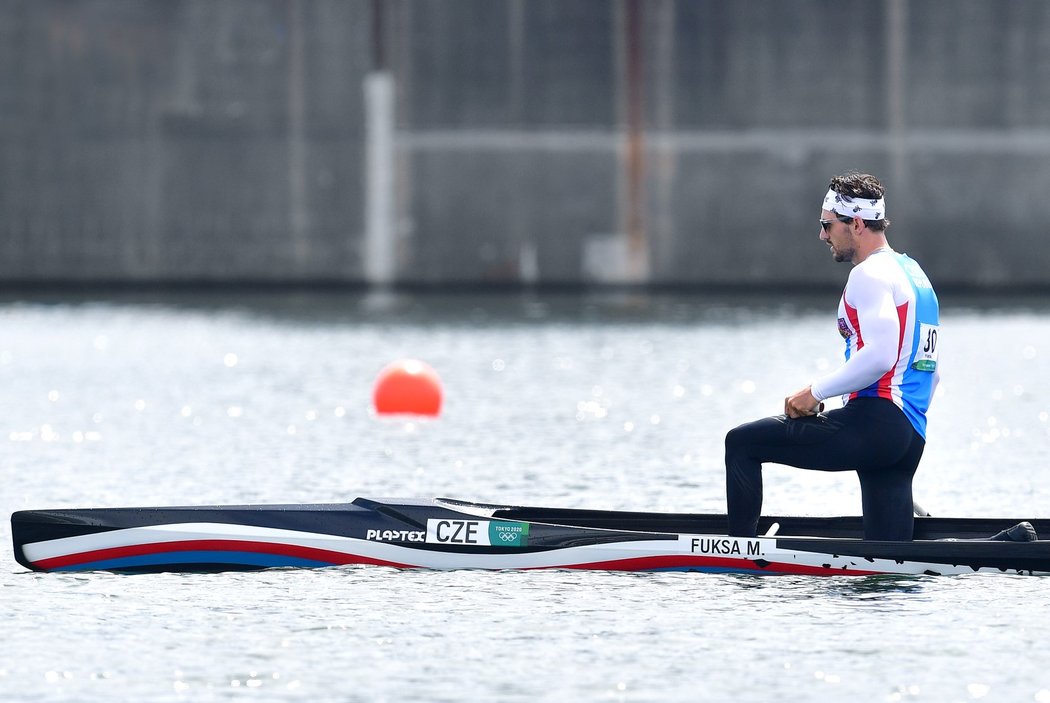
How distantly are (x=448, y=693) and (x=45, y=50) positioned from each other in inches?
1140

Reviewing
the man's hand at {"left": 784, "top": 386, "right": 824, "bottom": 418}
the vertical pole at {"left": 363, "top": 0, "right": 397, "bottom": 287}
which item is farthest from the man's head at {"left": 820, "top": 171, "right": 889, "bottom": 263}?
the vertical pole at {"left": 363, "top": 0, "right": 397, "bottom": 287}

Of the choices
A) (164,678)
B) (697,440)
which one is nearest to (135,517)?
(164,678)

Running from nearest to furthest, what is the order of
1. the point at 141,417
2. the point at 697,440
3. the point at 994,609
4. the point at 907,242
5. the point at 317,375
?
the point at 994,609, the point at 697,440, the point at 141,417, the point at 317,375, the point at 907,242

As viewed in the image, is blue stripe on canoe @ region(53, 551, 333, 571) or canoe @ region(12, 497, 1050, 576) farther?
blue stripe on canoe @ region(53, 551, 333, 571)

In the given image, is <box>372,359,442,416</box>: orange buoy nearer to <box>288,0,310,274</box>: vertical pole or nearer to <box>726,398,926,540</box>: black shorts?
<box>726,398,926,540</box>: black shorts

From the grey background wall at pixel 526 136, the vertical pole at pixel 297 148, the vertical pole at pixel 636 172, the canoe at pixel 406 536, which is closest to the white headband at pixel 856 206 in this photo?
the canoe at pixel 406 536

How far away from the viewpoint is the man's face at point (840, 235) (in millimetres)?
9250

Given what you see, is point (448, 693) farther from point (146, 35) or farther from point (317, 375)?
point (146, 35)

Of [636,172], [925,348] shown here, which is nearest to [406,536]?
[925,348]

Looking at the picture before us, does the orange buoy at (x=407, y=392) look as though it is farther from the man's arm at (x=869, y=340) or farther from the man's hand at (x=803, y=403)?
the man's arm at (x=869, y=340)

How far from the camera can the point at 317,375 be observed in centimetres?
2041

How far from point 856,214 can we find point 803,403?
96 cm

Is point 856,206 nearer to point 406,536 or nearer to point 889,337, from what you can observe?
point 889,337

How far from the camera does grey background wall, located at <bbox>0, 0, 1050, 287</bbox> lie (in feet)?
111
